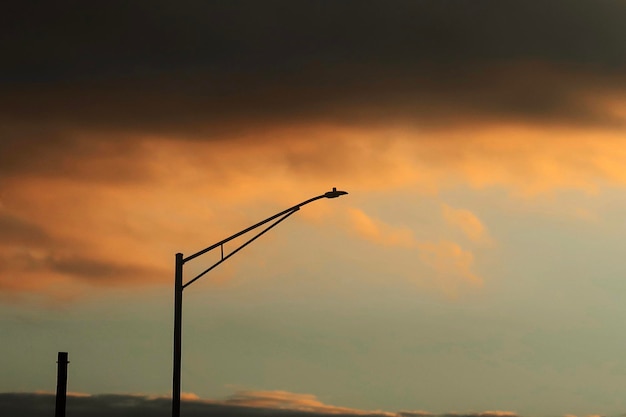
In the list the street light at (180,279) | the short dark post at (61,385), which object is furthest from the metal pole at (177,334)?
the short dark post at (61,385)

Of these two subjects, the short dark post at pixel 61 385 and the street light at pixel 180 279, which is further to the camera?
the short dark post at pixel 61 385

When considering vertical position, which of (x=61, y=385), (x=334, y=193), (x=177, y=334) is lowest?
(x=177, y=334)

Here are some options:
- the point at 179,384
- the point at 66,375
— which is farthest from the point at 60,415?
the point at 179,384

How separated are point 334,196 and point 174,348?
606 cm

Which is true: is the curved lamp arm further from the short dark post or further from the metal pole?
the short dark post

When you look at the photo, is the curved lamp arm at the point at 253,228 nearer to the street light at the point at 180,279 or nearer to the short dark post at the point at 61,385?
the street light at the point at 180,279

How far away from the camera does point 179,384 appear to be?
3142 centimetres

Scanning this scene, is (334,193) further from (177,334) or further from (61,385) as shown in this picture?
(61,385)

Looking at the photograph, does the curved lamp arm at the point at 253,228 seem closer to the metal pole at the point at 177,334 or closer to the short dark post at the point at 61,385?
the metal pole at the point at 177,334

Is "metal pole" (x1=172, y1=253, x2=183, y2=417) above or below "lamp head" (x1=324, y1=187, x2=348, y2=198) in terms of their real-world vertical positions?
below

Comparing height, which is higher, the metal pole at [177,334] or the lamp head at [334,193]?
the lamp head at [334,193]

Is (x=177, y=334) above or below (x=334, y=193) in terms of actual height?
below

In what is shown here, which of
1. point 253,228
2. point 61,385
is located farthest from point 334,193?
point 61,385

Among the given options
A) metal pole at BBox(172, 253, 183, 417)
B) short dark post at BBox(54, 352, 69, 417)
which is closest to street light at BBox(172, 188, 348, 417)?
metal pole at BBox(172, 253, 183, 417)
